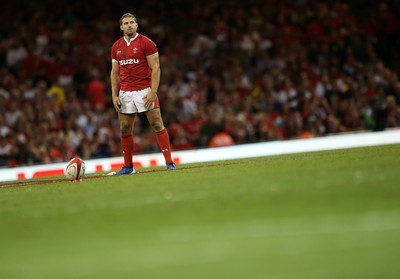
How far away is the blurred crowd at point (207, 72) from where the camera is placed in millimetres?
22406

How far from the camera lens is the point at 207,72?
25469 millimetres

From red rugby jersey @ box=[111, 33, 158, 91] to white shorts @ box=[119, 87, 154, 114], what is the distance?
0.07 meters

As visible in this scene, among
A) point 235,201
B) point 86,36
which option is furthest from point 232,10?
point 235,201

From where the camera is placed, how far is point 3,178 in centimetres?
1878

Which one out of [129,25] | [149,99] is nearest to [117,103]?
[149,99]

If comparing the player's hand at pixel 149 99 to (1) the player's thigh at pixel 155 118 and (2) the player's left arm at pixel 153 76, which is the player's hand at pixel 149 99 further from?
(1) the player's thigh at pixel 155 118

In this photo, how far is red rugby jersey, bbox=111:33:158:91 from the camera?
13984mm

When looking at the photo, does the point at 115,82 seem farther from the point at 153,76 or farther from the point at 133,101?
the point at 153,76

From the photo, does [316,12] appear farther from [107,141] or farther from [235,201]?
[235,201]

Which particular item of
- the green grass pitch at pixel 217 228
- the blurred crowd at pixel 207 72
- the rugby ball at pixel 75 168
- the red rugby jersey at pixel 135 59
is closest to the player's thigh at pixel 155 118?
the red rugby jersey at pixel 135 59

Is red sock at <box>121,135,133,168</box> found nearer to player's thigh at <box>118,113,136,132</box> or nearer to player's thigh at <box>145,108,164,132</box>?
player's thigh at <box>118,113,136,132</box>

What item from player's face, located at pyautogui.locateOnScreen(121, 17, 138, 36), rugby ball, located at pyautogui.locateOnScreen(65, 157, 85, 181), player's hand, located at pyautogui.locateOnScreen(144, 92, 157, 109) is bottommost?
rugby ball, located at pyautogui.locateOnScreen(65, 157, 85, 181)

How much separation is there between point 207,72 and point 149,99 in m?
11.7

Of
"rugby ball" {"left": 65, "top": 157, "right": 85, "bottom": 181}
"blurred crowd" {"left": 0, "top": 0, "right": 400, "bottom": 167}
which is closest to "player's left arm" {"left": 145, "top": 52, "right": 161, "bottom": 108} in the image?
"rugby ball" {"left": 65, "top": 157, "right": 85, "bottom": 181}
